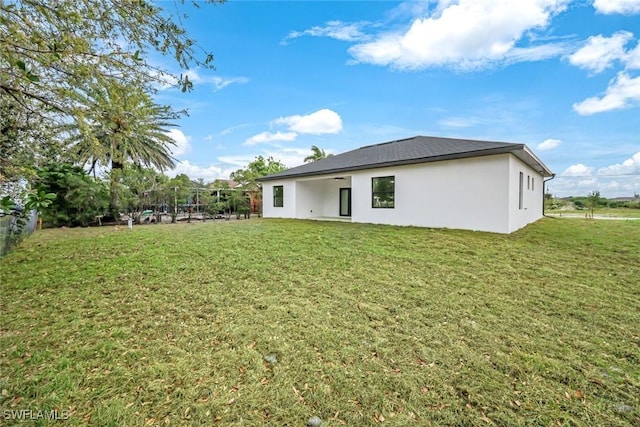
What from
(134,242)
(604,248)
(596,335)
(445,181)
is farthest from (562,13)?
(134,242)

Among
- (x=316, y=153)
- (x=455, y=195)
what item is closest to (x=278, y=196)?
(x=455, y=195)

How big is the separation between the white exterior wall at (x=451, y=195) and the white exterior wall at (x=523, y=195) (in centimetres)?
38

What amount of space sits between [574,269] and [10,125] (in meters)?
8.89

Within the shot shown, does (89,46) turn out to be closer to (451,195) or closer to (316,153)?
(451,195)

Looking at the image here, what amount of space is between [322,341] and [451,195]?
832 cm

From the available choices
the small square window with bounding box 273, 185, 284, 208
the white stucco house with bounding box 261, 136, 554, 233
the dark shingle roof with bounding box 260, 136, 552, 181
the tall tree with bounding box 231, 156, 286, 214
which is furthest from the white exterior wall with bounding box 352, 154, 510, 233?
the tall tree with bounding box 231, 156, 286, 214

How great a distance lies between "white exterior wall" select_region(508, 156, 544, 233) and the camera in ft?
29.1

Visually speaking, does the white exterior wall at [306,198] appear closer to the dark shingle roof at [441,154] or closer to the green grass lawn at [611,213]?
the dark shingle roof at [441,154]

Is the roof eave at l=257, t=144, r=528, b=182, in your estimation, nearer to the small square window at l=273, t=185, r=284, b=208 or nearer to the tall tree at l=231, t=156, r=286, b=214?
the small square window at l=273, t=185, r=284, b=208

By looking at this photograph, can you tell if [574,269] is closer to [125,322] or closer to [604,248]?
[604,248]

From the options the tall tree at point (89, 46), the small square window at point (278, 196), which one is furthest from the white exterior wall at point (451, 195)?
the tall tree at point (89, 46)

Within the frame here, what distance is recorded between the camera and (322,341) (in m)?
2.93

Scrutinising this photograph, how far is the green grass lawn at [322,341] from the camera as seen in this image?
6.74 feet

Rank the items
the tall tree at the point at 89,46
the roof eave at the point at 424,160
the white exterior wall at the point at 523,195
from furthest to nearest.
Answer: the white exterior wall at the point at 523,195 → the roof eave at the point at 424,160 → the tall tree at the point at 89,46
